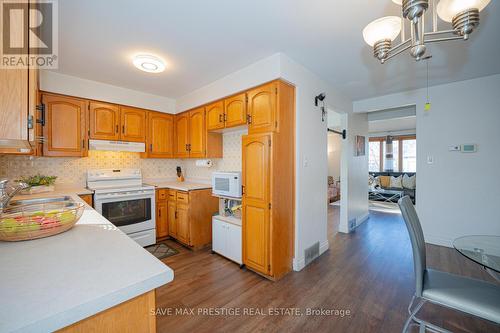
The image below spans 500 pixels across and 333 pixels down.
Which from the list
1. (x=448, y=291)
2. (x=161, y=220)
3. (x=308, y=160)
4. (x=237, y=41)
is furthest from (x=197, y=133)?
→ (x=448, y=291)

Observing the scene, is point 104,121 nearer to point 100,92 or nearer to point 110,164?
point 100,92

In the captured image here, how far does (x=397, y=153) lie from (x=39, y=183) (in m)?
10.3

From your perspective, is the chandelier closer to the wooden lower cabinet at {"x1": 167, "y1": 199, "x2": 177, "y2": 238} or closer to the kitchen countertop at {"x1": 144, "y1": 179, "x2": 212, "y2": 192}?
the kitchen countertop at {"x1": 144, "y1": 179, "x2": 212, "y2": 192}

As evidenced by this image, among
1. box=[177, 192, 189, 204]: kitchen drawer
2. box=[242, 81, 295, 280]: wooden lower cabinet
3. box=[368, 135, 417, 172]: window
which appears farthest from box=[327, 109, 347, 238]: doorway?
box=[177, 192, 189, 204]: kitchen drawer

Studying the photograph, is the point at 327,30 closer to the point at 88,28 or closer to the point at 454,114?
the point at 88,28

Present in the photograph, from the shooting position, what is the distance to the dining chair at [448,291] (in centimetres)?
120

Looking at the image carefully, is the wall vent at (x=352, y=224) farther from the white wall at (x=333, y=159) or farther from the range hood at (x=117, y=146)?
the white wall at (x=333, y=159)

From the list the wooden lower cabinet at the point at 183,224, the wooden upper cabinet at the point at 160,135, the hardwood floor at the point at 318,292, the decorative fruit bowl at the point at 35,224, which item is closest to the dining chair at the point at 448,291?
the hardwood floor at the point at 318,292

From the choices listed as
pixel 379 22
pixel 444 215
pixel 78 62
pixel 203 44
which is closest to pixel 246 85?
pixel 203 44

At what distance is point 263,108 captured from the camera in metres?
2.38

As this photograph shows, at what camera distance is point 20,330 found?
46 cm

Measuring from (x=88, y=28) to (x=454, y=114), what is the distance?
15.7 feet

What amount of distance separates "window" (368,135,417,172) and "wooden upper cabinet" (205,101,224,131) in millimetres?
6638

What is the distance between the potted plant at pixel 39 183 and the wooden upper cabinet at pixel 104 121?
75 centimetres
